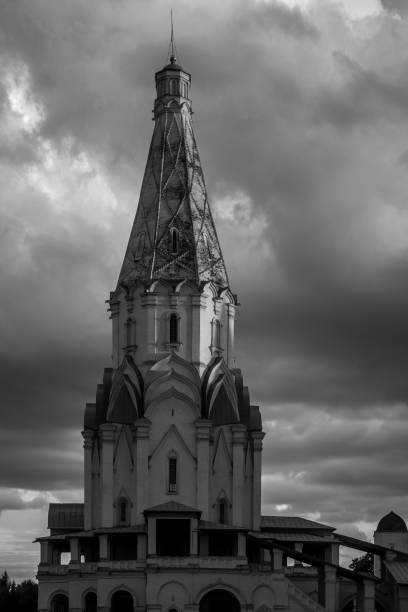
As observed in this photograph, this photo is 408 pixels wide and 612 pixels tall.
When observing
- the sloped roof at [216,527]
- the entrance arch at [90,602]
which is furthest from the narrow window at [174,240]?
the entrance arch at [90,602]

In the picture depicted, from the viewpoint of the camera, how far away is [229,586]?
63.8 meters

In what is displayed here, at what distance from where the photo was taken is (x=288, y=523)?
2840 inches

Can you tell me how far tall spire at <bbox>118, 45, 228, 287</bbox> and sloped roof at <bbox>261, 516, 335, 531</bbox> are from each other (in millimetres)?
13167

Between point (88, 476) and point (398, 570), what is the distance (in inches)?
669

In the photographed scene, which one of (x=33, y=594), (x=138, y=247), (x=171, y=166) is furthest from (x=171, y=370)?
(x=33, y=594)

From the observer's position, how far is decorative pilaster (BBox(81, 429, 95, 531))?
70.6 meters

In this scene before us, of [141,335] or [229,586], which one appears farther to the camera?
[141,335]

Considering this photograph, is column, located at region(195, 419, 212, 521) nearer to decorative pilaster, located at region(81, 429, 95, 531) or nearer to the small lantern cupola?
decorative pilaster, located at region(81, 429, 95, 531)

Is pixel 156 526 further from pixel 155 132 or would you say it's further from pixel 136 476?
pixel 155 132

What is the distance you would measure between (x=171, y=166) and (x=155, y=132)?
2862 millimetres

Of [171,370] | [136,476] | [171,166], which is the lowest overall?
[136,476]

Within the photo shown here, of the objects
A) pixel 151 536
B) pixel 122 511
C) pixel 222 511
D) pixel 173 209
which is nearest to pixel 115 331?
pixel 173 209

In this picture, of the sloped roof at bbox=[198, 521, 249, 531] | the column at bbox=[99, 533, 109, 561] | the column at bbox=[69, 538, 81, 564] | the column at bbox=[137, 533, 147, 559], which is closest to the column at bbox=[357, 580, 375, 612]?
the sloped roof at bbox=[198, 521, 249, 531]

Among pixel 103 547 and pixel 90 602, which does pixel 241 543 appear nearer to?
pixel 103 547
